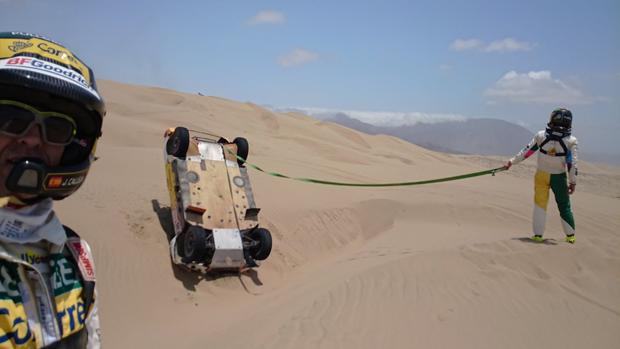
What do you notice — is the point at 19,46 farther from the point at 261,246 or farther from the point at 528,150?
the point at 528,150

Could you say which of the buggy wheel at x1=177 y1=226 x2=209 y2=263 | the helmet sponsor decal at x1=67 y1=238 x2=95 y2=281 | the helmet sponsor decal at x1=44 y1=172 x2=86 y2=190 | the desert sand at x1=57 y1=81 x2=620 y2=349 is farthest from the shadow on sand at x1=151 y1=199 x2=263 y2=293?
the helmet sponsor decal at x1=44 y1=172 x2=86 y2=190

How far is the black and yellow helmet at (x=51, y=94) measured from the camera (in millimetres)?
1580

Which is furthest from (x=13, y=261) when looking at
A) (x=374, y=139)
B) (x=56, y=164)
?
(x=374, y=139)

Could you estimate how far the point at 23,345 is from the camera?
1.54m

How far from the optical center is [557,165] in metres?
7.73

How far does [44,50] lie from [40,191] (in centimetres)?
54

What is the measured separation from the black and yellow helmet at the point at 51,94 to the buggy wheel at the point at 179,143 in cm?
528

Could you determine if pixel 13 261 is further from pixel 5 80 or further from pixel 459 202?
pixel 459 202

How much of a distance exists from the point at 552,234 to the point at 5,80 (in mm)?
10418

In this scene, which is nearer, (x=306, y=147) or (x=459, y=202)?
(x=459, y=202)

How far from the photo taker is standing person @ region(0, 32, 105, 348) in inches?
61.5

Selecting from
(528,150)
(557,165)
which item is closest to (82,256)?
(557,165)

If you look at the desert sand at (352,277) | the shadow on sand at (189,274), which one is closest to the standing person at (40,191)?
the desert sand at (352,277)

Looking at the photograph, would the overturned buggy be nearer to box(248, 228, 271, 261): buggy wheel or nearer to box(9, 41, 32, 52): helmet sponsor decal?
box(248, 228, 271, 261): buggy wheel
